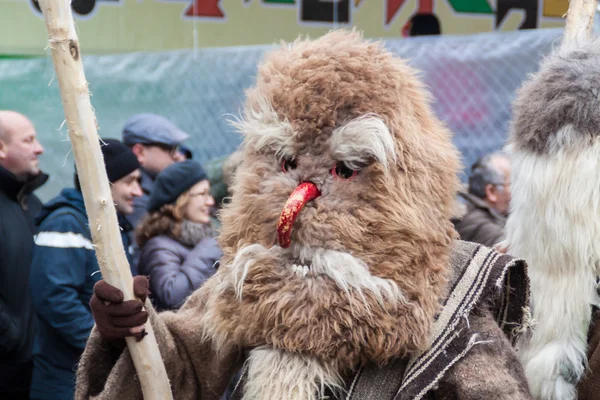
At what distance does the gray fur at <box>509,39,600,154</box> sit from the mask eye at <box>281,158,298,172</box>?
2.42 ft

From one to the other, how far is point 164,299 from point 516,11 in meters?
3.48

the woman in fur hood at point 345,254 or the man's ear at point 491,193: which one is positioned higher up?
the woman in fur hood at point 345,254

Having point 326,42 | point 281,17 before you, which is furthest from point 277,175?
point 281,17

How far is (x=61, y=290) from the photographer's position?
3.26 m

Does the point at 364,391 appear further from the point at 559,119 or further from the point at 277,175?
the point at 559,119

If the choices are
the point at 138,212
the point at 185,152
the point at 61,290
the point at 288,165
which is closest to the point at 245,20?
the point at 185,152

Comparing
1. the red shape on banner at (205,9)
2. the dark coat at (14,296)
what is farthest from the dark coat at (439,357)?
the red shape on banner at (205,9)

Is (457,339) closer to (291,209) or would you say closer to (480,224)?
(291,209)

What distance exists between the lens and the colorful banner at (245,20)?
5008mm

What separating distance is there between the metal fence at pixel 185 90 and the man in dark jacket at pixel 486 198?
0.07 meters

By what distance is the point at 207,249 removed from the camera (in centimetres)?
371

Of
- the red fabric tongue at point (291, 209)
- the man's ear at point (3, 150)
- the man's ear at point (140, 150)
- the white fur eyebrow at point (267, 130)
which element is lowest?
the man's ear at point (140, 150)

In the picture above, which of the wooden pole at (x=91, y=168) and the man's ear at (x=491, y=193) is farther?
the man's ear at (x=491, y=193)

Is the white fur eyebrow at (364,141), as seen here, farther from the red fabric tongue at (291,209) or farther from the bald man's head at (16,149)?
the bald man's head at (16,149)
